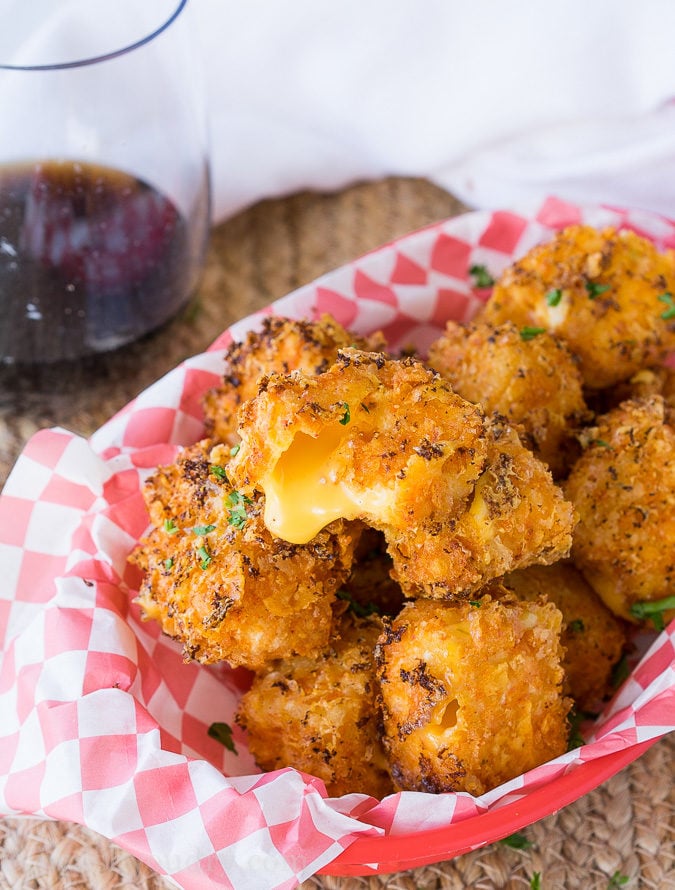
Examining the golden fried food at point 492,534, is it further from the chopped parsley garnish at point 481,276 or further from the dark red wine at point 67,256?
the dark red wine at point 67,256

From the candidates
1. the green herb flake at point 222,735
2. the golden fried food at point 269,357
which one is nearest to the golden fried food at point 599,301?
the golden fried food at point 269,357

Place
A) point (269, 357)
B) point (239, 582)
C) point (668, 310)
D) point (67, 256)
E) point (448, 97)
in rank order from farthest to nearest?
point (448, 97)
point (67, 256)
point (668, 310)
point (269, 357)
point (239, 582)

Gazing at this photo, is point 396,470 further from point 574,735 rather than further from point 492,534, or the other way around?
point 574,735

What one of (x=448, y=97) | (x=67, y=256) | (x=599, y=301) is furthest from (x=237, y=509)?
(x=448, y=97)

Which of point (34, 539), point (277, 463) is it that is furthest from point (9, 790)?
point (277, 463)

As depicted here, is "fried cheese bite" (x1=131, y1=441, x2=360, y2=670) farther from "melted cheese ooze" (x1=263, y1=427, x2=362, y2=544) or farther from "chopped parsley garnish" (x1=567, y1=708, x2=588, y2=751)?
"chopped parsley garnish" (x1=567, y1=708, x2=588, y2=751)

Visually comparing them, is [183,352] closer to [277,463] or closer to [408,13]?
[408,13]

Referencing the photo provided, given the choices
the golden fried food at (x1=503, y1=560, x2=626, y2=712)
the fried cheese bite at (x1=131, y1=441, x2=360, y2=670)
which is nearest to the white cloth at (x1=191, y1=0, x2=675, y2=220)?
the golden fried food at (x1=503, y1=560, x2=626, y2=712)
